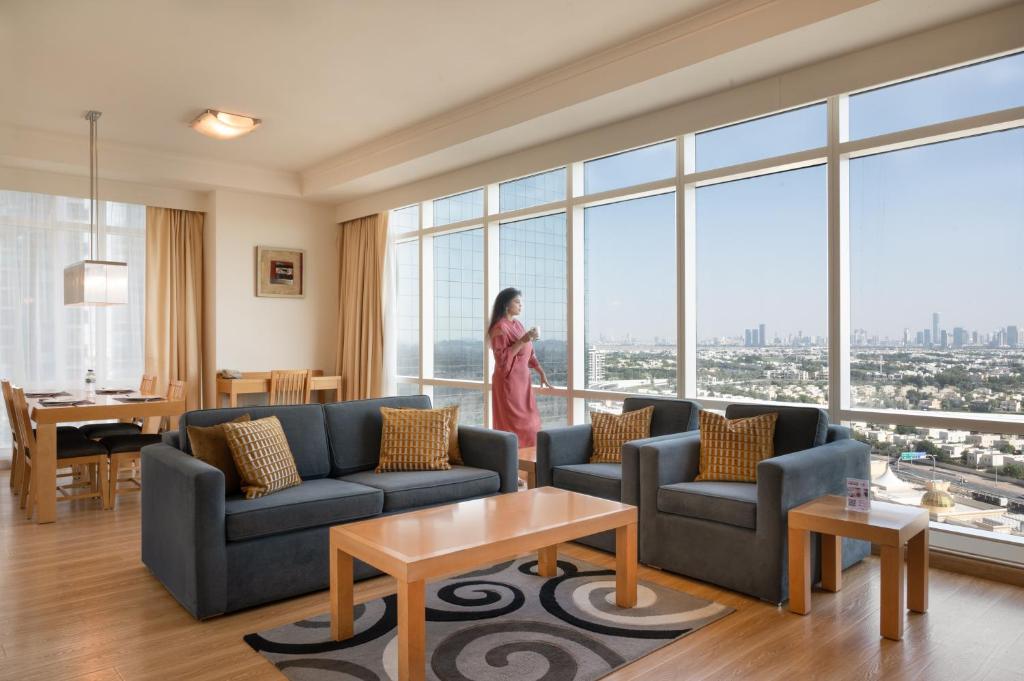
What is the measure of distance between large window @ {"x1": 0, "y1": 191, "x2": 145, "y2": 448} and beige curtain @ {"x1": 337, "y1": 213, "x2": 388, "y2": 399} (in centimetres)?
203

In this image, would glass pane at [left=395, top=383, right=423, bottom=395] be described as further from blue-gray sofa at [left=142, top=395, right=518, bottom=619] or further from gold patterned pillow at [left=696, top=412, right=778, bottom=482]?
gold patterned pillow at [left=696, top=412, right=778, bottom=482]

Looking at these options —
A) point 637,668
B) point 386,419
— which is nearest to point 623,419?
point 386,419

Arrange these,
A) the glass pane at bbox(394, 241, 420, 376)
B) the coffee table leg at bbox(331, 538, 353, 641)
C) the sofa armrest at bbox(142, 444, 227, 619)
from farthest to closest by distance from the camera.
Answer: the glass pane at bbox(394, 241, 420, 376), the sofa armrest at bbox(142, 444, 227, 619), the coffee table leg at bbox(331, 538, 353, 641)

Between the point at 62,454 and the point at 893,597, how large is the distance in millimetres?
4899

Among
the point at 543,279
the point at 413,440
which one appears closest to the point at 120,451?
the point at 413,440

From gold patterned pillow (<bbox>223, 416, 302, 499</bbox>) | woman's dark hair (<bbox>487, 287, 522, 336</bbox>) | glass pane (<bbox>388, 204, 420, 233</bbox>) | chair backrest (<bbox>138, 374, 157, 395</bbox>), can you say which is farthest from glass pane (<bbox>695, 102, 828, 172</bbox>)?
chair backrest (<bbox>138, 374, 157, 395</bbox>)

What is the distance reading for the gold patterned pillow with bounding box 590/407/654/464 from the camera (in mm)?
4191

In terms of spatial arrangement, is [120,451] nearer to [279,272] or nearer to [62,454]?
[62,454]

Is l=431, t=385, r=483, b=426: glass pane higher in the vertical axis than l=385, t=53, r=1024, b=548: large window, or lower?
lower

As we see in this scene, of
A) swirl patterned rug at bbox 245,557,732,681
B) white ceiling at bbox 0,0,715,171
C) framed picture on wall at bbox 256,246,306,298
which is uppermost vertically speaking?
white ceiling at bbox 0,0,715,171

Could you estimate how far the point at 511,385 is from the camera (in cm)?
512

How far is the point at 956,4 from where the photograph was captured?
10.6 ft

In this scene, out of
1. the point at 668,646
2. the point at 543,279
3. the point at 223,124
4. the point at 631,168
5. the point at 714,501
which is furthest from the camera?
the point at 543,279

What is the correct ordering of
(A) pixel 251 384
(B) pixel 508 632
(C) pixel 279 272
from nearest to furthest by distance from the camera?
(B) pixel 508 632 → (A) pixel 251 384 → (C) pixel 279 272
